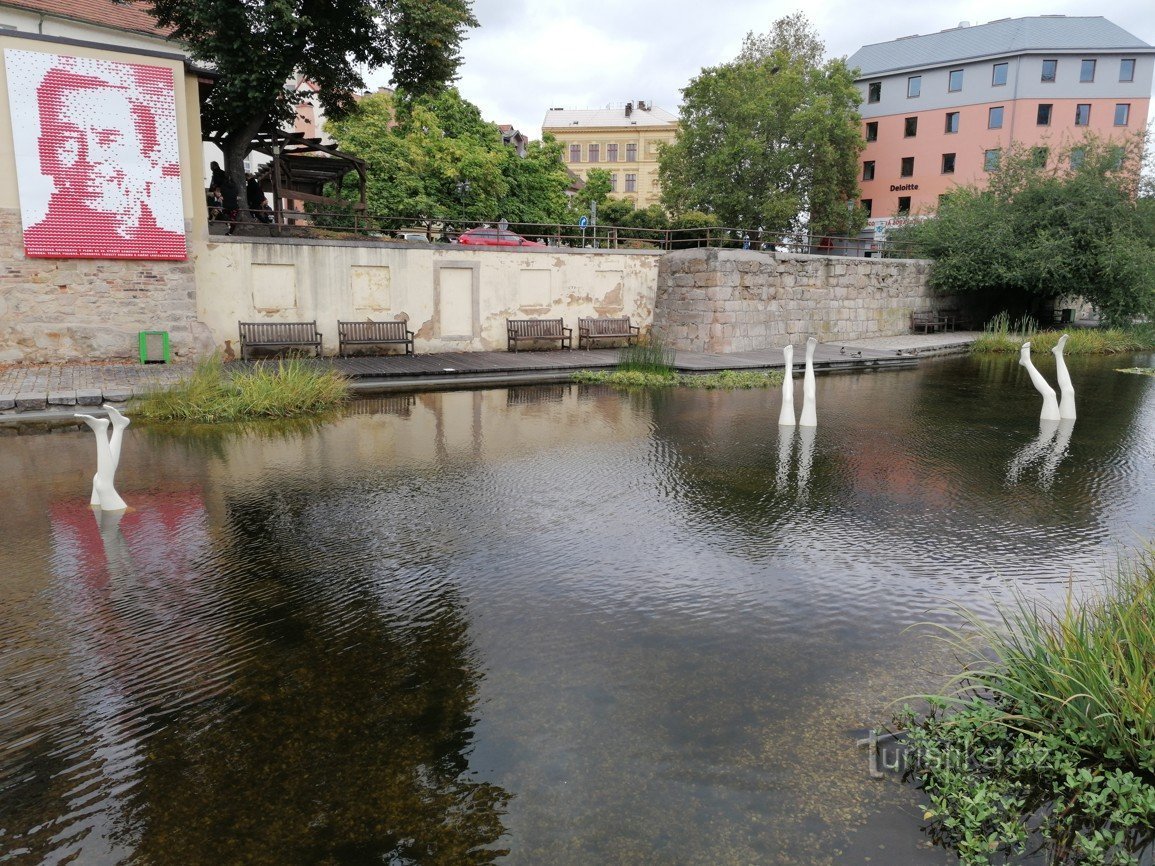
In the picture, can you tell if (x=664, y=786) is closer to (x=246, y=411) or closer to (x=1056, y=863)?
(x=1056, y=863)

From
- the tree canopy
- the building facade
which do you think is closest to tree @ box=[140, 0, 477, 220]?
the tree canopy

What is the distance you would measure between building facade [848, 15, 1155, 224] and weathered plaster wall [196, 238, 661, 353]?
1103 inches

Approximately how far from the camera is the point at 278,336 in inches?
631

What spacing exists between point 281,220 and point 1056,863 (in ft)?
58.1

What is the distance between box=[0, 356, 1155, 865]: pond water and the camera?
2939mm

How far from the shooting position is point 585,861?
108 inches

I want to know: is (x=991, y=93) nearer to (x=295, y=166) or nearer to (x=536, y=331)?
(x=536, y=331)

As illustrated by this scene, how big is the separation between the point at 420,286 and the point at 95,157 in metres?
6.52

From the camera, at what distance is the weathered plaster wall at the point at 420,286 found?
15680mm

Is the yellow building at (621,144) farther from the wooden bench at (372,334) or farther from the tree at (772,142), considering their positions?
the wooden bench at (372,334)

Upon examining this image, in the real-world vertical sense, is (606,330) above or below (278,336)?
above

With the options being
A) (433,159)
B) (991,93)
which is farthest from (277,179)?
(991,93)

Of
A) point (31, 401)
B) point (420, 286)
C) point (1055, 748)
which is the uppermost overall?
point (420, 286)

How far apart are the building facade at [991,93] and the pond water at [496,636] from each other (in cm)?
3909
